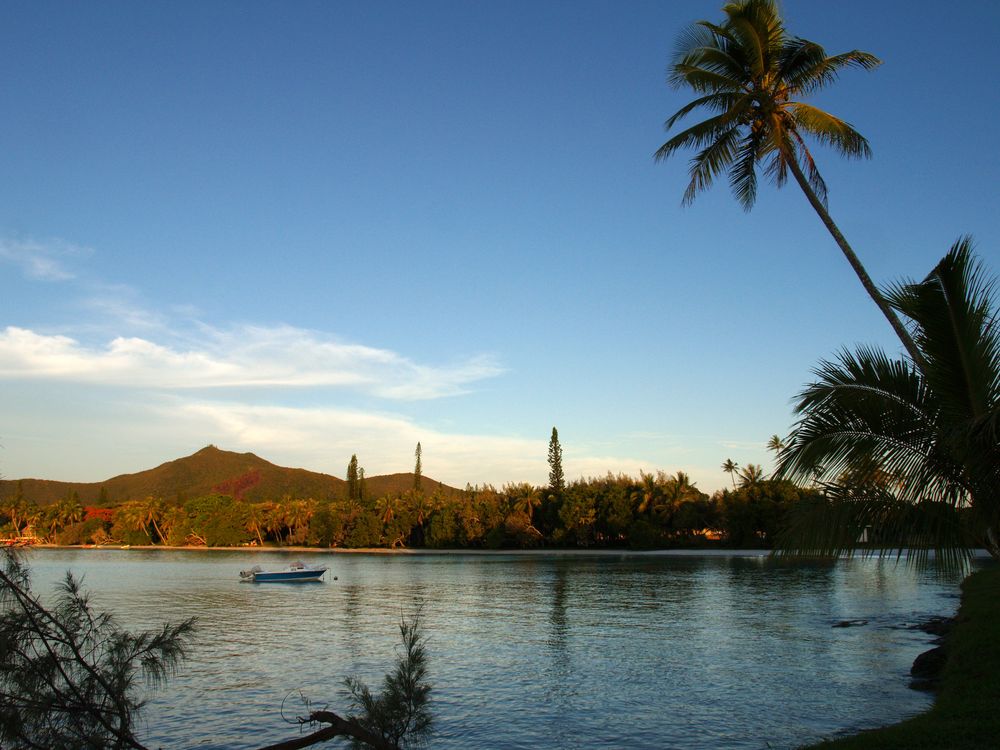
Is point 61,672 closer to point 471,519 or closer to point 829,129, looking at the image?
point 829,129

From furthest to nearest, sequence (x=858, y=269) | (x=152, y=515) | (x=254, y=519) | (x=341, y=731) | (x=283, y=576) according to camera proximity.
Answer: (x=152, y=515) < (x=254, y=519) < (x=283, y=576) < (x=858, y=269) < (x=341, y=731)

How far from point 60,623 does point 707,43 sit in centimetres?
1547

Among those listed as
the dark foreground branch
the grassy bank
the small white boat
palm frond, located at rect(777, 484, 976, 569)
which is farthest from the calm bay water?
the dark foreground branch

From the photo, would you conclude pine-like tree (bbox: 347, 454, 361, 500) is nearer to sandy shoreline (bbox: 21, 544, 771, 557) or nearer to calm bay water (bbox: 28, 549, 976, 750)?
sandy shoreline (bbox: 21, 544, 771, 557)

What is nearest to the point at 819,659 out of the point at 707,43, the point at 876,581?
the point at 707,43

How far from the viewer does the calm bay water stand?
50.1ft

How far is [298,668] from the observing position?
22.1 meters

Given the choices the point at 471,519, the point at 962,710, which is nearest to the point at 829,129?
the point at 962,710

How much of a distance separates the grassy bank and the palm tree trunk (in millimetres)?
4686

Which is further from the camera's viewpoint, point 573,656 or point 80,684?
point 573,656

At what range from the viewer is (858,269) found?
44.6 feet

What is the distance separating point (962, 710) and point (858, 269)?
285 inches

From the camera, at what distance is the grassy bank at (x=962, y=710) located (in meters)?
9.38

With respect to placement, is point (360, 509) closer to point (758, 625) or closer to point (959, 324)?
point (758, 625)
